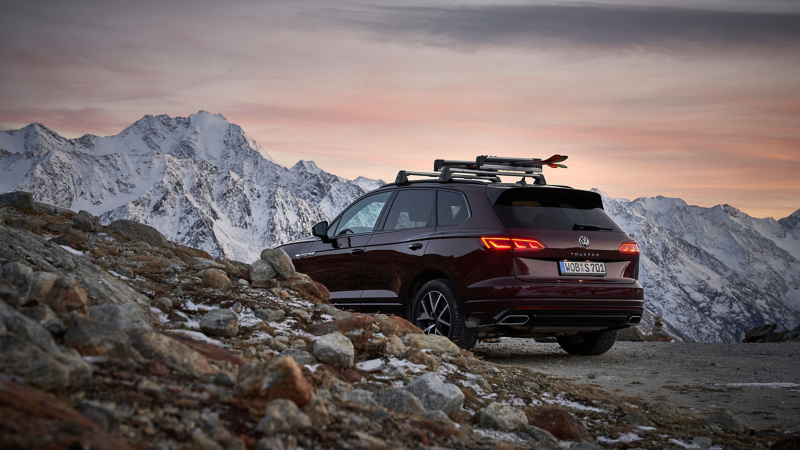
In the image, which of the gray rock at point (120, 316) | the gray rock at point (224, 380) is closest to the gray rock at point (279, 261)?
the gray rock at point (120, 316)

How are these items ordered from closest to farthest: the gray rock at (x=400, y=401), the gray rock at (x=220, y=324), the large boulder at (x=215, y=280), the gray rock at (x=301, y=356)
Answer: the gray rock at (x=400, y=401) → the gray rock at (x=301, y=356) → the gray rock at (x=220, y=324) → the large boulder at (x=215, y=280)

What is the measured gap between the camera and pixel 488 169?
7.91m

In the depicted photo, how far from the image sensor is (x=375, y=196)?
816cm

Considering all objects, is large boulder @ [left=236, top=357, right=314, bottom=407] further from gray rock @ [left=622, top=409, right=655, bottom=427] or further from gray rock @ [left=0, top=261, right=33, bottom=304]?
gray rock @ [left=622, top=409, right=655, bottom=427]

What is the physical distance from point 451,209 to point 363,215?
1586 mm

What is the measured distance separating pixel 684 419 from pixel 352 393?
252cm

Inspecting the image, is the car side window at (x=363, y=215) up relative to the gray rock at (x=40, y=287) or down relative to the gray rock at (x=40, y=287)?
up

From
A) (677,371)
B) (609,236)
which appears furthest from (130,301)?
(677,371)

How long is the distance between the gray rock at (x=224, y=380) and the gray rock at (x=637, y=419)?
2.68 meters

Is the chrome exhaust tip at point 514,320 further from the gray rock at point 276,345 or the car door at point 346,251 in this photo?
the gray rock at point 276,345

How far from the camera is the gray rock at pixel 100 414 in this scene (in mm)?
2434

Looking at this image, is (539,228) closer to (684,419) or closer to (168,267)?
(684,419)

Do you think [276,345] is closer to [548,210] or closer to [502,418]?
[502,418]

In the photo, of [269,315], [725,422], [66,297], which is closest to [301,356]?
[269,315]
